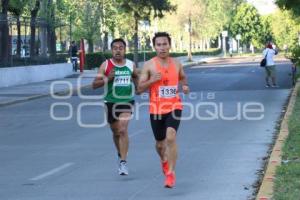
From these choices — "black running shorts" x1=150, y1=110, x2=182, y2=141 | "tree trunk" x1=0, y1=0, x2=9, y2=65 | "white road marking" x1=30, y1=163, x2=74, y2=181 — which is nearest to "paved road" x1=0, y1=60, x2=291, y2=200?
"white road marking" x1=30, y1=163, x2=74, y2=181

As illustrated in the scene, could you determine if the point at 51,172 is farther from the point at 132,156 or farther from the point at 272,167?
the point at 272,167

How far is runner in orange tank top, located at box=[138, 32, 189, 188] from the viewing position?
834cm

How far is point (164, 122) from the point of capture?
8.54m

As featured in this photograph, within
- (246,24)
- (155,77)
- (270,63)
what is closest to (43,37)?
(270,63)

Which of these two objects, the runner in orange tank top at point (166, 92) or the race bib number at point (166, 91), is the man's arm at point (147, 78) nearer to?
the runner in orange tank top at point (166, 92)

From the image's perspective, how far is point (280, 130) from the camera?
13.8 metres

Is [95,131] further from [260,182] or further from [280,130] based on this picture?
[260,182]

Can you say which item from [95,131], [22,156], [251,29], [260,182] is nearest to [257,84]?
[95,131]

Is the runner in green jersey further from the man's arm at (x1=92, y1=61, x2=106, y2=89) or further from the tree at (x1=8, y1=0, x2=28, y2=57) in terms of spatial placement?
the tree at (x1=8, y1=0, x2=28, y2=57)

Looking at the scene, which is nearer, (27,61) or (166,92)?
(166,92)

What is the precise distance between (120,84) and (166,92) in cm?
137

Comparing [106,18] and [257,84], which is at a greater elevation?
[106,18]

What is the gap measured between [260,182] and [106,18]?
140 ft

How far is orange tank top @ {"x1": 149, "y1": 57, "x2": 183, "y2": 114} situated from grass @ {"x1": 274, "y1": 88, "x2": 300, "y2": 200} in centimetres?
151
